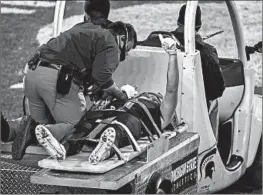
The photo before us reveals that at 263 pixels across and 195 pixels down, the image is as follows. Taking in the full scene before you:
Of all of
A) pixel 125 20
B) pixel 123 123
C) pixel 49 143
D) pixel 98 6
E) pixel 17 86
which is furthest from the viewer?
pixel 125 20

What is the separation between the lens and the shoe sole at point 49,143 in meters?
7.86

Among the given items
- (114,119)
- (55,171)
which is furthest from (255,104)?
(55,171)

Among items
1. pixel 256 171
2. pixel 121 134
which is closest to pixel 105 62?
pixel 121 134

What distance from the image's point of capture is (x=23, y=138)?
27.8 feet

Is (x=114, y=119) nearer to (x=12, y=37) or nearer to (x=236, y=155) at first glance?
(x=236, y=155)

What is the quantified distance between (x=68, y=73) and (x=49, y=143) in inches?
28.7

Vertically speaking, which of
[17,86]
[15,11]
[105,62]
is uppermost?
[105,62]

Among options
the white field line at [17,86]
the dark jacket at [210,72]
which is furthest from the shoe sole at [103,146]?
the white field line at [17,86]

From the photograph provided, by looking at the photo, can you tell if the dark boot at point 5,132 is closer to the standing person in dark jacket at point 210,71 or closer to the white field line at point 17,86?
the standing person in dark jacket at point 210,71

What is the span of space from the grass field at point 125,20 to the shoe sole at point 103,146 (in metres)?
7.28

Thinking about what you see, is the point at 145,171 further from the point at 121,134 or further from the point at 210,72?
the point at 210,72

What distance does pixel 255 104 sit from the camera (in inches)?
402

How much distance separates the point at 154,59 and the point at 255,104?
4.63 ft

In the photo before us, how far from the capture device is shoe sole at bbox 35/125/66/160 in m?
7.86
